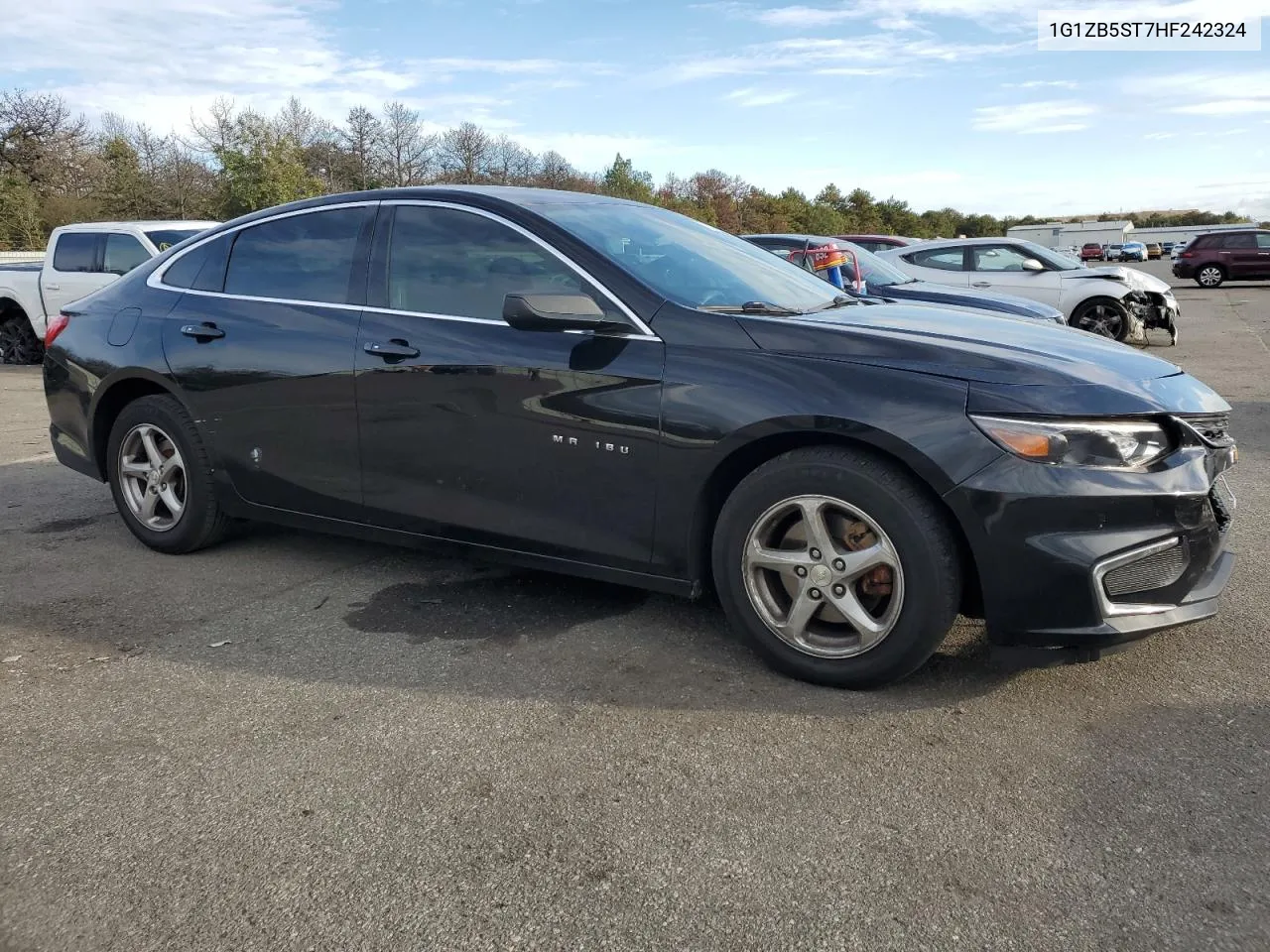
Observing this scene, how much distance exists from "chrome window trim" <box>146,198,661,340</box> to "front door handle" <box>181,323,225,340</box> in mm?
147

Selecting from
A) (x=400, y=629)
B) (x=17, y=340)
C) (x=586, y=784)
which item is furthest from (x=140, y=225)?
(x=586, y=784)

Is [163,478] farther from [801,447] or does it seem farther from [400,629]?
[801,447]

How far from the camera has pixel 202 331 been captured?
453 cm

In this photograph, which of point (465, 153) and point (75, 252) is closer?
point (75, 252)

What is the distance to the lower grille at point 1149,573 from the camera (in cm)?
296

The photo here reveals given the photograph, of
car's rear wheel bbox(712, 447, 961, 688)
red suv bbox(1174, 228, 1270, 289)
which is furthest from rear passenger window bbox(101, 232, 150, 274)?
red suv bbox(1174, 228, 1270, 289)

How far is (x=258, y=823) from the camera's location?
8.45 feet

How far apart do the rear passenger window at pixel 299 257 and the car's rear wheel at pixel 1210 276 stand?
1326 inches

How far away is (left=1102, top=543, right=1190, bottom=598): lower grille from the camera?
2963 mm

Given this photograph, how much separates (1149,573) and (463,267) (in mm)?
2530

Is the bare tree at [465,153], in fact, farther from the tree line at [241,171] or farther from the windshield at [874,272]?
the windshield at [874,272]

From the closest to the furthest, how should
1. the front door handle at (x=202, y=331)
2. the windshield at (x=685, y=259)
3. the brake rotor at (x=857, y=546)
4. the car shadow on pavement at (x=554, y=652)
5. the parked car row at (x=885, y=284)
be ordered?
the brake rotor at (x=857, y=546), the car shadow on pavement at (x=554, y=652), the windshield at (x=685, y=259), the front door handle at (x=202, y=331), the parked car row at (x=885, y=284)

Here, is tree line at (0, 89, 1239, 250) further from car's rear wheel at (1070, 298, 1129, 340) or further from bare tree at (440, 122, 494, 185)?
car's rear wheel at (1070, 298, 1129, 340)

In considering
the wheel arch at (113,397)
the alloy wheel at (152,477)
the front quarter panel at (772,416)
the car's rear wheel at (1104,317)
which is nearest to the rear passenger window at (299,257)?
the wheel arch at (113,397)
